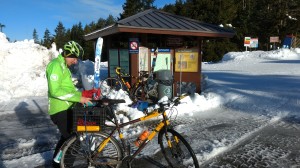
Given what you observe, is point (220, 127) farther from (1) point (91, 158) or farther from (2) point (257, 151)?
(1) point (91, 158)

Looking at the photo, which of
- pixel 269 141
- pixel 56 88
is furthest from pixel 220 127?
pixel 56 88

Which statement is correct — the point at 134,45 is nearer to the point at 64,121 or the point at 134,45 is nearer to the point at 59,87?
the point at 64,121

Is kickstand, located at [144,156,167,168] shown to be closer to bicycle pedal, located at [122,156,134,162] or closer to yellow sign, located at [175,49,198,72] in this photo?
bicycle pedal, located at [122,156,134,162]

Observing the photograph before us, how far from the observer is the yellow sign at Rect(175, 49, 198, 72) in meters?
10.6

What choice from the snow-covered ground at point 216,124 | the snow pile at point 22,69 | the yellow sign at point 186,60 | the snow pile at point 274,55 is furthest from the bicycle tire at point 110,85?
the snow pile at point 274,55

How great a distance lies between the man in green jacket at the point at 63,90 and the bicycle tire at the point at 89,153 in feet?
0.57

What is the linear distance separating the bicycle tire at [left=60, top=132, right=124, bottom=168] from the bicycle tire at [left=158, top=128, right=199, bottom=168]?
67 cm

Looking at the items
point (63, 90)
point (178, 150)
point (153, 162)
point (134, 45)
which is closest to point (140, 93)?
point (134, 45)

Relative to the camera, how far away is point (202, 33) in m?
10.2

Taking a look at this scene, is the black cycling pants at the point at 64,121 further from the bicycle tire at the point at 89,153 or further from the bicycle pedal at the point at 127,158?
the bicycle pedal at the point at 127,158

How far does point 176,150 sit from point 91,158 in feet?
4.04

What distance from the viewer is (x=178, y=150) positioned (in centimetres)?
414

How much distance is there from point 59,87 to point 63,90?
0.07 meters

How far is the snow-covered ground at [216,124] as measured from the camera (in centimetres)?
500
